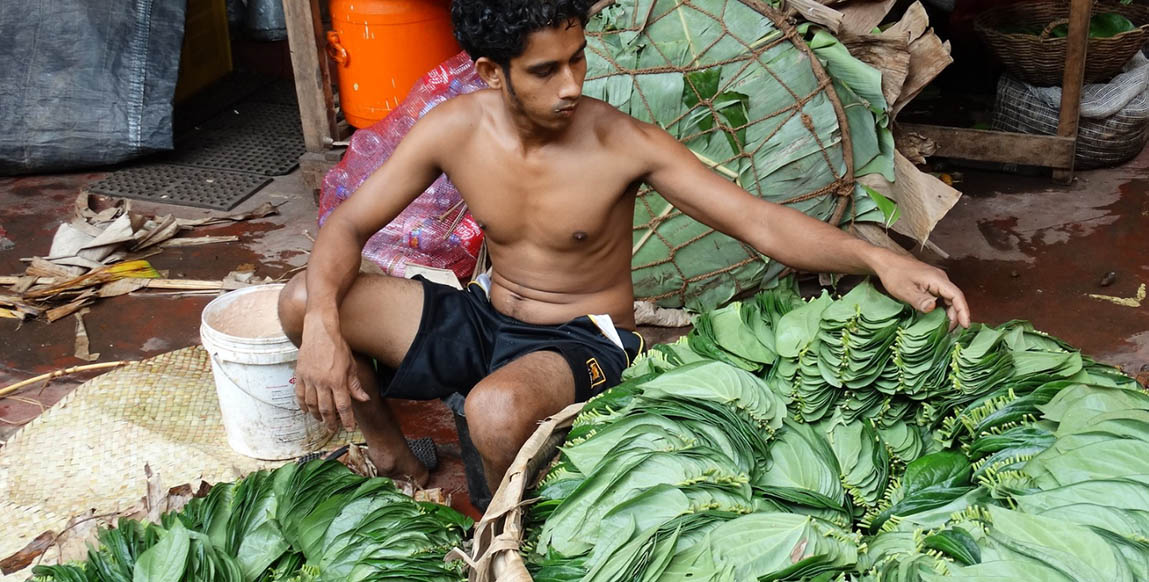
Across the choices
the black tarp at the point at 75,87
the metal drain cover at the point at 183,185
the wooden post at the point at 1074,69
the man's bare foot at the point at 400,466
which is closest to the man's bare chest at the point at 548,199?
the man's bare foot at the point at 400,466

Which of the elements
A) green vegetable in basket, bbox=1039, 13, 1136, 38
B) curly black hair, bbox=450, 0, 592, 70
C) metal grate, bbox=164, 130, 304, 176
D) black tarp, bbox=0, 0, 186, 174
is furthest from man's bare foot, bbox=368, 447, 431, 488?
green vegetable in basket, bbox=1039, 13, 1136, 38

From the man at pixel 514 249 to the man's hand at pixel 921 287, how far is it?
15 cm

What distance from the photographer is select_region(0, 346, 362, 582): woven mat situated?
2.67m

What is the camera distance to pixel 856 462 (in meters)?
1.75

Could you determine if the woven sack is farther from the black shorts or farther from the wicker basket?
the black shorts

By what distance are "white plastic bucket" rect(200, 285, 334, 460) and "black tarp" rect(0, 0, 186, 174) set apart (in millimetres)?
2674

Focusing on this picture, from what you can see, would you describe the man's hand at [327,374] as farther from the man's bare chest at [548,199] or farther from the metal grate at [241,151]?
the metal grate at [241,151]

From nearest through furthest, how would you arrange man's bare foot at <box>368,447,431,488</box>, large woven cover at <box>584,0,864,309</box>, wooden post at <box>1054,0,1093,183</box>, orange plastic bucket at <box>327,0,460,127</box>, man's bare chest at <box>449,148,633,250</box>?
man's bare chest at <box>449,148,633,250</box> → man's bare foot at <box>368,447,431,488</box> → large woven cover at <box>584,0,864,309</box> → orange plastic bucket at <box>327,0,460,127</box> → wooden post at <box>1054,0,1093,183</box>

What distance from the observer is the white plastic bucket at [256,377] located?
8.75ft

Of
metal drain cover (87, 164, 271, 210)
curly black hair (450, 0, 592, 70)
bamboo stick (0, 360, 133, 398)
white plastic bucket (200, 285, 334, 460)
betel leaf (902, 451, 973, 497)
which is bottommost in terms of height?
metal drain cover (87, 164, 271, 210)

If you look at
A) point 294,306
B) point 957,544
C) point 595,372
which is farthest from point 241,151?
point 957,544

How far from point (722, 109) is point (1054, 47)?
2122 mm

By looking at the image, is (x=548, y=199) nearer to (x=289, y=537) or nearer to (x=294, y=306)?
(x=294, y=306)

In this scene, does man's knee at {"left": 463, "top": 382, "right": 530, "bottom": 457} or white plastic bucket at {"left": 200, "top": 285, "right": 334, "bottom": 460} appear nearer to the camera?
man's knee at {"left": 463, "top": 382, "right": 530, "bottom": 457}
